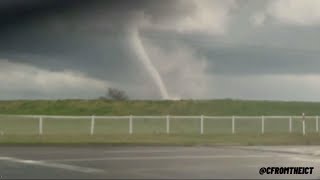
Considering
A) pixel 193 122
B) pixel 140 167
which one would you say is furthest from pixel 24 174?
pixel 193 122

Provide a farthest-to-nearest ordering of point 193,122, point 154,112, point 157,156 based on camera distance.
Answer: point 154,112
point 193,122
point 157,156

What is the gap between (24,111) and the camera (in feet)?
282

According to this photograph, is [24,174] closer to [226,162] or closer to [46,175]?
[46,175]

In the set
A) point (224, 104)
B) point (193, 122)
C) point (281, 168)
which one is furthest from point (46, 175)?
point (224, 104)

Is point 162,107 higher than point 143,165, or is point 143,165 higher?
point 162,107

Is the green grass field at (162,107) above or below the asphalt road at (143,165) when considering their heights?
above

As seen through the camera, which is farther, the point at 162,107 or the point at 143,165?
the point at 162,107

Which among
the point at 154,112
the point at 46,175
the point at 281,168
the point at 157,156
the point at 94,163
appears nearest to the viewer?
the point at 46,175

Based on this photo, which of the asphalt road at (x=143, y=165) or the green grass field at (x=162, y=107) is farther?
the green grass field at (x=162, y=107)

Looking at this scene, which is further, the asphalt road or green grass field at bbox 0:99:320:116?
green grass field at bbox 0:99:320:116

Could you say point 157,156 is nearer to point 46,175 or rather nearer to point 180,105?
point 46,175

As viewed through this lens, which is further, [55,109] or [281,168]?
[55,109]

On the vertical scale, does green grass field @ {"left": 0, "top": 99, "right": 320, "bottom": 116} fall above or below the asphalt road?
above

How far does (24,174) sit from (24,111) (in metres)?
69.2
